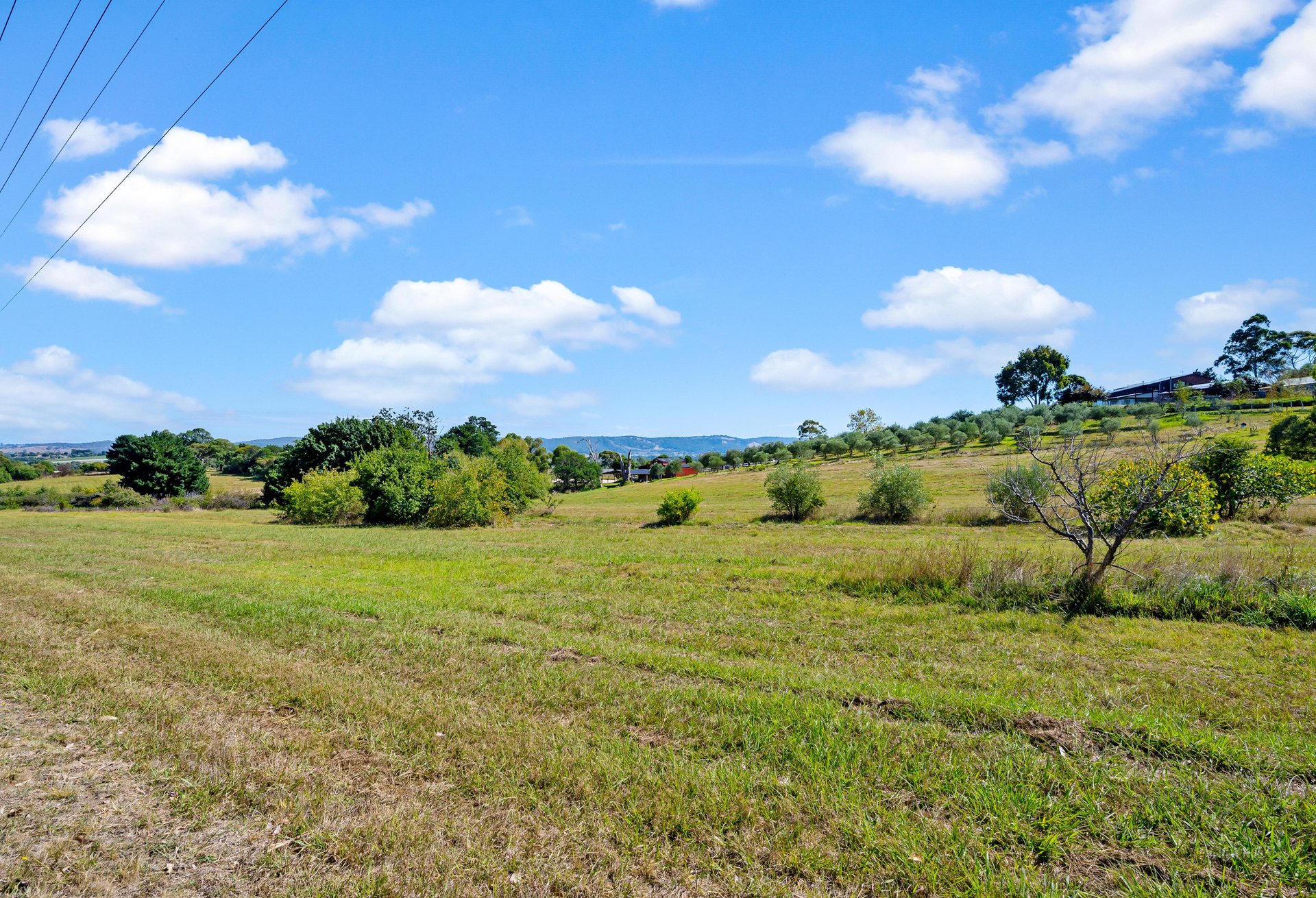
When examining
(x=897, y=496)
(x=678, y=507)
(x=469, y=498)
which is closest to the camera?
(x=897, y=496)

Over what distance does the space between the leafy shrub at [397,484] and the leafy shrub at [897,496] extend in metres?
25.2

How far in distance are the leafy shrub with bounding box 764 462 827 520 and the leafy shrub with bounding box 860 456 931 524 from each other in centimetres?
326

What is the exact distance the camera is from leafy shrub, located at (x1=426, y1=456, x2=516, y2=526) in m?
34.9

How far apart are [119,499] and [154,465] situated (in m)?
7.40

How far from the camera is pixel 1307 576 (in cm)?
974

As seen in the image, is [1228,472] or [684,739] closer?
[684,739]

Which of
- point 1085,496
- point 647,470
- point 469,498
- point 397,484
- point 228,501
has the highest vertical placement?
point 397,484

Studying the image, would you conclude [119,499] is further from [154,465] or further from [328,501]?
[328,501]

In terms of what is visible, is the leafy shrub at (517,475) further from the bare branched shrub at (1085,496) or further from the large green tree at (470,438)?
the large green tree at (470,438)

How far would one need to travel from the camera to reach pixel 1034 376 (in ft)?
407

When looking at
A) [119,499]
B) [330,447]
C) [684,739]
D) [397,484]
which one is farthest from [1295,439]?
[119,499]

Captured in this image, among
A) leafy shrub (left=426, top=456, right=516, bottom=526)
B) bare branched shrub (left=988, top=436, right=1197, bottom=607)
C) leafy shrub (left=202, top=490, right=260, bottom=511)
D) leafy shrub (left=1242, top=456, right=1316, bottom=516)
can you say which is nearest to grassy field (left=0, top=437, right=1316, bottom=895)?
bare branched shrub (left=988, top=436, right=1197, bottom=607)

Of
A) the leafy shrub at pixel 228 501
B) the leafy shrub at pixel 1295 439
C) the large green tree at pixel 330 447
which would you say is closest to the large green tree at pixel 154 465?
the leafy shrub at pixel 228 501

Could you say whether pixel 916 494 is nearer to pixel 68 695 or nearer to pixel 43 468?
pixel 68 695
